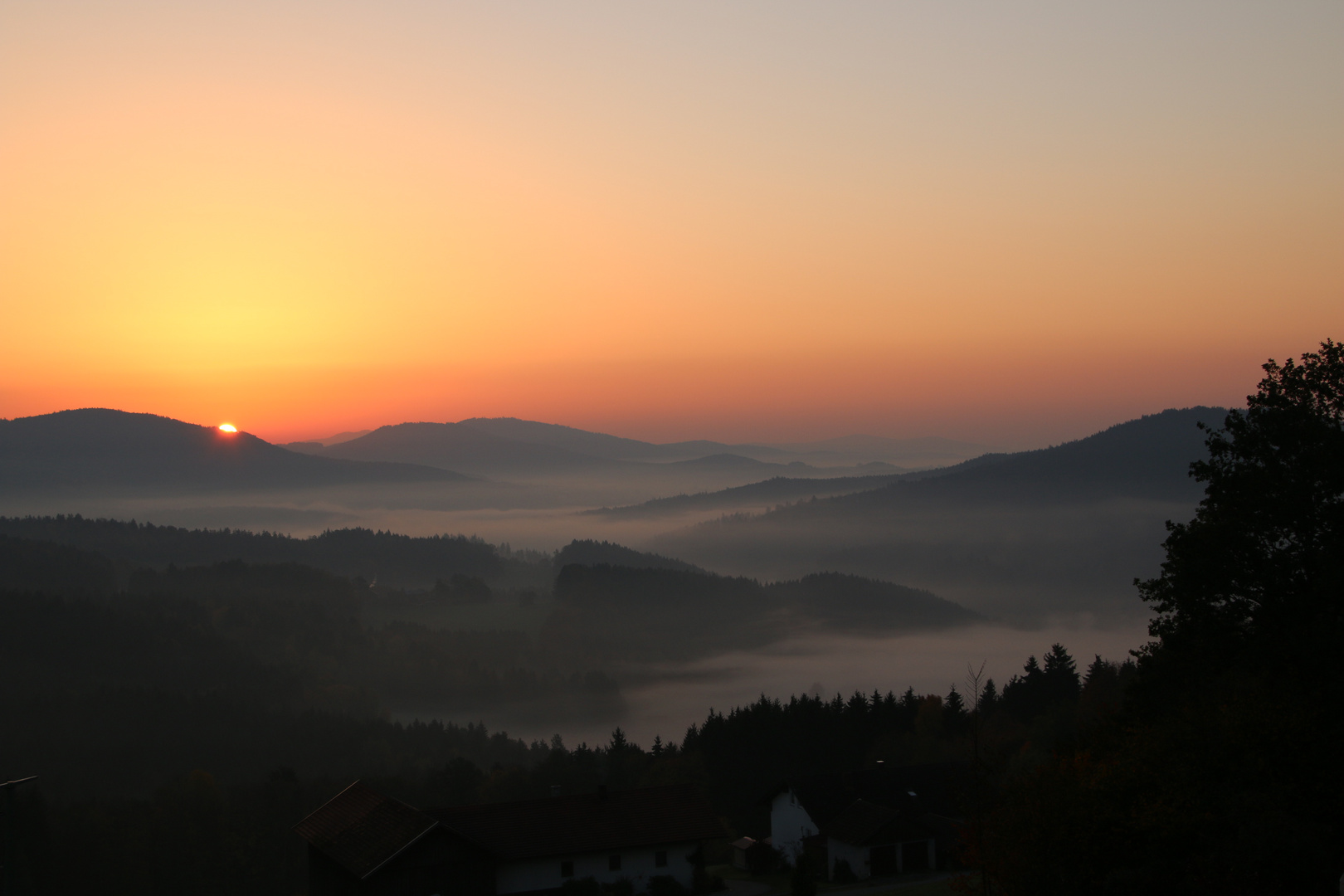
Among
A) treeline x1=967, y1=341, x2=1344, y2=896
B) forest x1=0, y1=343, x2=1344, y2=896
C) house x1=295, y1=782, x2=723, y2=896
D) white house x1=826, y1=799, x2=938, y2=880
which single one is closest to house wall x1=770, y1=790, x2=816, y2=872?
forest x1=0, y1=343, x2=1344, y2=896

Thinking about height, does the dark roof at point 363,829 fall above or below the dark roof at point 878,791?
above

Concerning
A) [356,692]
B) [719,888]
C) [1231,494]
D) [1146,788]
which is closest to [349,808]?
[719,888]

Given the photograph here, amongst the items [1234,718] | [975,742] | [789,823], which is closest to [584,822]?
[789,823]

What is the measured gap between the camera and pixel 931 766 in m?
62.2

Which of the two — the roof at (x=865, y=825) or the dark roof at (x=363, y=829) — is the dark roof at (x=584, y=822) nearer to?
the dark roof at (x=363, y=829)

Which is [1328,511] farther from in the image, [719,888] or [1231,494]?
[719,888]

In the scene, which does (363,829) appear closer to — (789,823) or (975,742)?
(975,742)

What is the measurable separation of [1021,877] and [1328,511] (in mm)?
11253

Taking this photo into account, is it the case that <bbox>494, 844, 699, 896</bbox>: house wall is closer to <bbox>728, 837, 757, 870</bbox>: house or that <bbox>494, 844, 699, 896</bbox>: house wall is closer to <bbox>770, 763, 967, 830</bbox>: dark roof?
<bbox>728, 837, 757, 870</bbox>: house

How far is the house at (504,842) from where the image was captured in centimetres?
3909

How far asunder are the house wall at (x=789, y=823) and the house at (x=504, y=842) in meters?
13.0

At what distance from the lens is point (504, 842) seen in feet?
136

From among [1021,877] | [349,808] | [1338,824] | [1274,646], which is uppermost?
[1274,646]

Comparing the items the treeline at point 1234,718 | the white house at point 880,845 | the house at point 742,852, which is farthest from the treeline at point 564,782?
the treeline at point 1234,718
